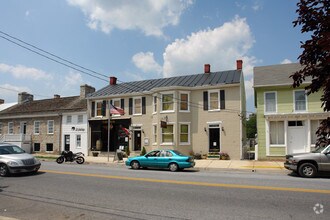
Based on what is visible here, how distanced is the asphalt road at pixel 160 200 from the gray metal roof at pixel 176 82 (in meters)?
15.6

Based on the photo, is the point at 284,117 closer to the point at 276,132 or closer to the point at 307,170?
the point at 276,132

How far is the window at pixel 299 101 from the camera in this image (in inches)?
867

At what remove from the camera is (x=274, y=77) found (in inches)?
922

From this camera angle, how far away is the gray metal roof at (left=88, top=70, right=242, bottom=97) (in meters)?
26.5

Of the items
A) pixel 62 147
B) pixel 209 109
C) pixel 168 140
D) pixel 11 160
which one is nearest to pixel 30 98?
pixel 62 147

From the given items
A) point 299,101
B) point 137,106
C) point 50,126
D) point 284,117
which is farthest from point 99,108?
point 299,101

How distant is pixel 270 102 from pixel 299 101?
2078 mm

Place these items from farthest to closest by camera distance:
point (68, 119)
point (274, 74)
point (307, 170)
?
point (68, 119)
point (274, 74)
point (307, 170)

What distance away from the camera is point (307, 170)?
1453 cm

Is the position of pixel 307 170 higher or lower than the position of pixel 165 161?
lower

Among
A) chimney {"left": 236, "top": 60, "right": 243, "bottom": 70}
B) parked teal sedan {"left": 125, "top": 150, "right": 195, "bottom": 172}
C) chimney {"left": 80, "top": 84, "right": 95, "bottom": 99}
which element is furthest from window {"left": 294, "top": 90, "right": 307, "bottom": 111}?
chimney {"left": 80, "top": 84, "right": 95, "bottom": 99}

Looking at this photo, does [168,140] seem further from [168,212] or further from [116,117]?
[168,212]

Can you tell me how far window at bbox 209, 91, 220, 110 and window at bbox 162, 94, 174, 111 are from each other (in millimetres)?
3467

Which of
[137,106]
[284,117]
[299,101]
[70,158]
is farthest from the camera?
[137,106]
